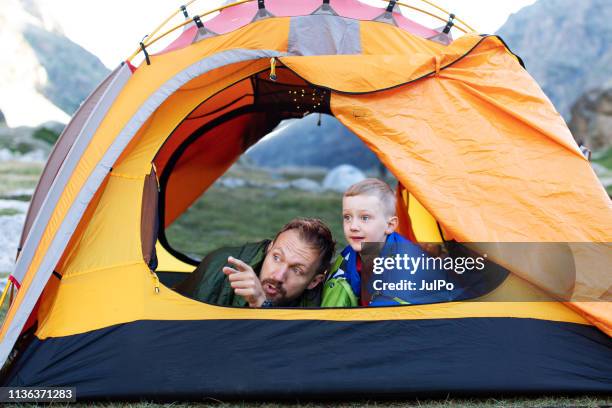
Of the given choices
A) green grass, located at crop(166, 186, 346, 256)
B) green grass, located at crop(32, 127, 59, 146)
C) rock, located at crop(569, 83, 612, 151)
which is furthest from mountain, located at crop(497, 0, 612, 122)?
green grass, located at crop(32, 127, 59, 146)

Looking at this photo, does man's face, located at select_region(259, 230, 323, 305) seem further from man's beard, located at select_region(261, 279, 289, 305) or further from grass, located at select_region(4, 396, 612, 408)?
grass, located at select_region(4, 396, 612, 408)

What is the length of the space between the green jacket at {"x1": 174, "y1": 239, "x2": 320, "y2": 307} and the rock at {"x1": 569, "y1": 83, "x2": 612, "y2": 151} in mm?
15849

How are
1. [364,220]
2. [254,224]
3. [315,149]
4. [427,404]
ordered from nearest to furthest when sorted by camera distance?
[427,404] → [364,220] → [254,224] → [315,149]

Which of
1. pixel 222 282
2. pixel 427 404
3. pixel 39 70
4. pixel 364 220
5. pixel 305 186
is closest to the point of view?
pixel 427 404

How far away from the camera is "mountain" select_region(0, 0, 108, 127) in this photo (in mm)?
17812

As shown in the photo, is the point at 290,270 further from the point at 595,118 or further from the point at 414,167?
the point at 595,118

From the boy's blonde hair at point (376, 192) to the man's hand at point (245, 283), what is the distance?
0.60m

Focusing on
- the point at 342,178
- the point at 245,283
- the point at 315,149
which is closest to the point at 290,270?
the point at 245,283

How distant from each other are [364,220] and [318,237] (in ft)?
0.71

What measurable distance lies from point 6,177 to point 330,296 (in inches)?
377

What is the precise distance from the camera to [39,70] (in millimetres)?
19234

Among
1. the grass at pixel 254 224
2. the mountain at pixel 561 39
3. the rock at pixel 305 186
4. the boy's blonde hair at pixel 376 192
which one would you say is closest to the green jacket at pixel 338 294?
the boy's blonde hair at pixel 376 192

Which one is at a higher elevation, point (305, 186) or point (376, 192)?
point (305, 186)

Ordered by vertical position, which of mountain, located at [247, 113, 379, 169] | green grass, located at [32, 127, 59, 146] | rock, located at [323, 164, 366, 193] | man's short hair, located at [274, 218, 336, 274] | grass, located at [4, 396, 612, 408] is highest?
mountain, located at [247, 113, 379, 169]
